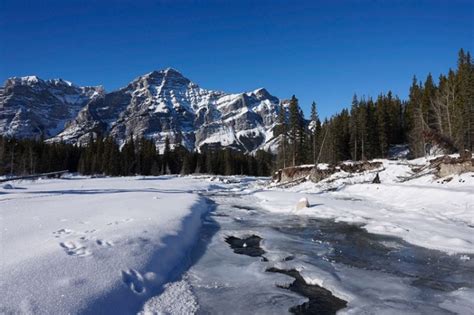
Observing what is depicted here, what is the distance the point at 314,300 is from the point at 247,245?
5.04m

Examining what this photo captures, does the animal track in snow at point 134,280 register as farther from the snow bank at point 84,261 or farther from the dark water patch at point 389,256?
the dark water patch at point 389,256

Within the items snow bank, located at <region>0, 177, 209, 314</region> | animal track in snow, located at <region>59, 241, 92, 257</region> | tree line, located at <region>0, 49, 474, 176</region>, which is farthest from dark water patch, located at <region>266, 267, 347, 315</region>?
tree line, located at <region>0, 49, 474, 176</region>

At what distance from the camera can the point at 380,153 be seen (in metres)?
70.9

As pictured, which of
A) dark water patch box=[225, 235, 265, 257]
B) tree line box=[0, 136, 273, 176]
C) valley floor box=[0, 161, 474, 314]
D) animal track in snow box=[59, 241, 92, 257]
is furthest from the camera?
tree line box=[0, 136, 273, 176]

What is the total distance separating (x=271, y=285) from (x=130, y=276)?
9.24 ft

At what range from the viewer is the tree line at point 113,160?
8656 cm

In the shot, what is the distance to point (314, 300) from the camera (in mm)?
6832

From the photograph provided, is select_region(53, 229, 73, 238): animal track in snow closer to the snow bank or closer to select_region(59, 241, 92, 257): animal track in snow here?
the snow bank

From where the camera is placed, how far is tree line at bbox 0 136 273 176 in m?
86.6

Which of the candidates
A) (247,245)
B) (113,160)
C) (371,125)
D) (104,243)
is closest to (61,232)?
(104,243)

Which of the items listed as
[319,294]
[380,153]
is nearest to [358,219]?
[319,294]

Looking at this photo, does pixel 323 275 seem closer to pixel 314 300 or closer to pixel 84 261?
pixel 314 300

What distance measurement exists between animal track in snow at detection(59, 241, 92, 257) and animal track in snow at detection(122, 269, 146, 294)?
0.96m

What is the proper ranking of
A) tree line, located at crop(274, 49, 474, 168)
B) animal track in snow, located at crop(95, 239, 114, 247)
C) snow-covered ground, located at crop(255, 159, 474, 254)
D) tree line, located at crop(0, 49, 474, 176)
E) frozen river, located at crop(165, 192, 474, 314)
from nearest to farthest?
frozen river, located at crop(165, 192, 474, 314) < animal track in snow, located at crop(95, 239, 114, 247) < snow-covered ground, located at crop(255, 159, 474, 254) < tree line, located at crop(0, 49, 474, 176) < tree line, located at crop(274, 49, 474, 168)
